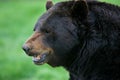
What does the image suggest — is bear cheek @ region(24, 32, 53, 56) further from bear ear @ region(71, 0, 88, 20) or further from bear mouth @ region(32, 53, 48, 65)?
bear ear @ region(71, 0, 88, 20)

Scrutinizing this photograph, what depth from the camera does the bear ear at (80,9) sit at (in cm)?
789

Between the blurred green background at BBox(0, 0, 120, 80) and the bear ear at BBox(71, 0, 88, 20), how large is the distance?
1.29 metres

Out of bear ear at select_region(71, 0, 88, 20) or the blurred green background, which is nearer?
bear ear at select_region(71, 0, 88, 20)

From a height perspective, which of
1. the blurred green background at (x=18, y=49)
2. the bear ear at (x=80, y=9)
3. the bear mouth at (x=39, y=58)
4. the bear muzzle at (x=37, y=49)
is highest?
the bear ear at (x=80, y=9)

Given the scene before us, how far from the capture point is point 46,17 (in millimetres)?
7984

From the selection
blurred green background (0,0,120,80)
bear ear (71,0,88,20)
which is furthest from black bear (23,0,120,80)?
blurred green background (0,0,120,80)

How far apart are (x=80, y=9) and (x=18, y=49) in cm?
896

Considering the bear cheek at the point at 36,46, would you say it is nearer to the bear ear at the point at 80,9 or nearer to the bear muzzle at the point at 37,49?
the bear muzzle at the point at 37,49

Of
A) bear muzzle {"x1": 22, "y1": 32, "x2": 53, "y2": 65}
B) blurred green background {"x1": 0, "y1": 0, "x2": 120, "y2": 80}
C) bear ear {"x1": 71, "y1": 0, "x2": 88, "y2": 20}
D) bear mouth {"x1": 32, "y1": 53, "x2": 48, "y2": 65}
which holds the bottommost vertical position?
blurred green background {"x1": 0, "y1": 0, "x2": 120, "y2": 80}

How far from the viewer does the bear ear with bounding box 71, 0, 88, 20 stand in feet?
25.9

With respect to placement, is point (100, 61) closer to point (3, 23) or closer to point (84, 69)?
point (84, 69)

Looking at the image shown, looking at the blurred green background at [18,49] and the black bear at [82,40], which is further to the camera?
the blurred green background at [18,49]

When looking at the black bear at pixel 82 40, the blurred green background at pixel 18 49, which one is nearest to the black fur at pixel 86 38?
the black bear at pixel 82 40

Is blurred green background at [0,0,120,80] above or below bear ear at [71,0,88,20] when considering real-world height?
below
